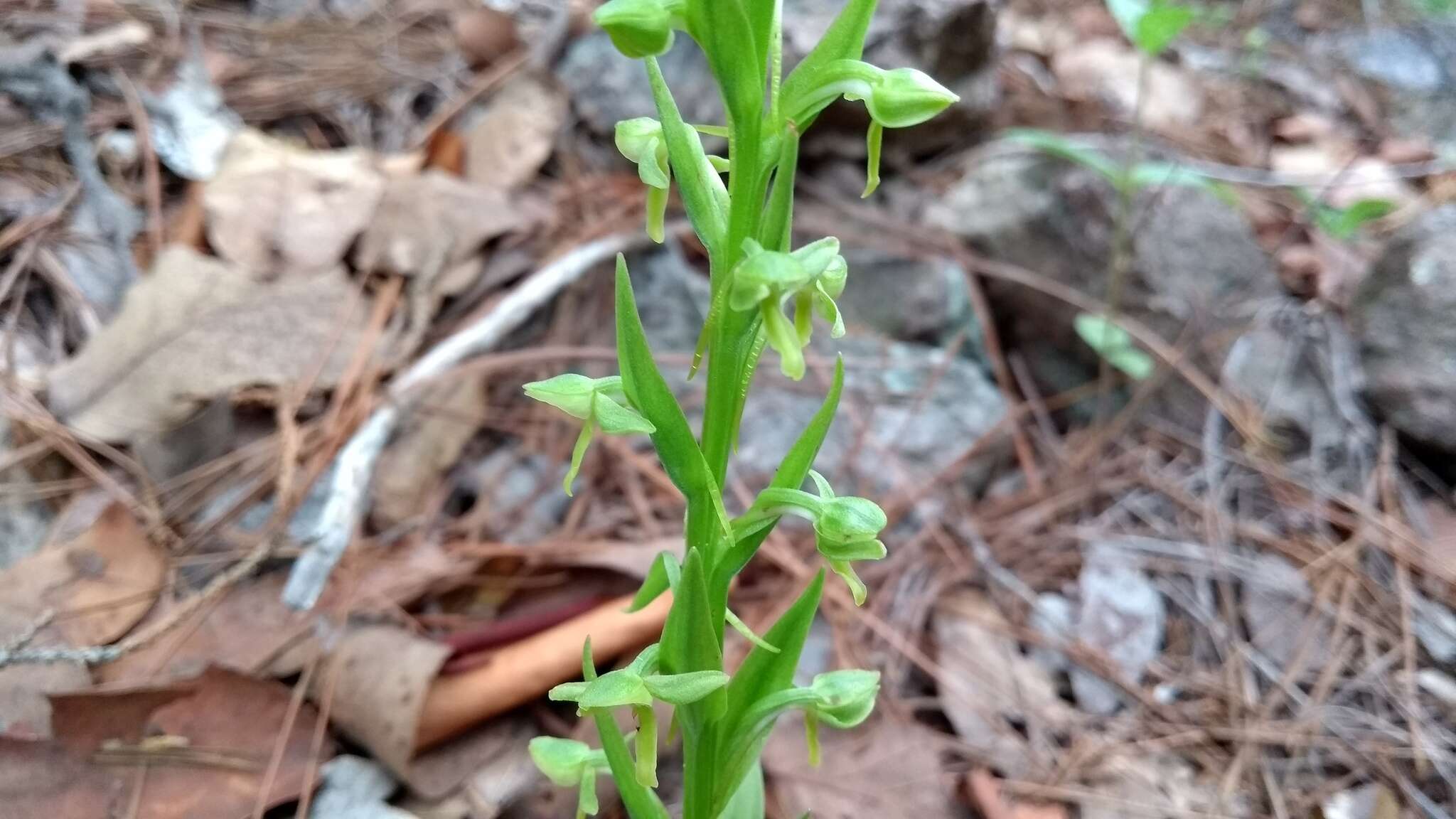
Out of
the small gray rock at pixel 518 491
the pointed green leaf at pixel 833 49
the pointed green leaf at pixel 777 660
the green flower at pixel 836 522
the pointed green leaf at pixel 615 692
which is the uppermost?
the pointed green leaf at pixel 833 49

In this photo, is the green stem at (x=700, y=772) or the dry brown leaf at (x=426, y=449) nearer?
the green stem at (x=700, y=772)

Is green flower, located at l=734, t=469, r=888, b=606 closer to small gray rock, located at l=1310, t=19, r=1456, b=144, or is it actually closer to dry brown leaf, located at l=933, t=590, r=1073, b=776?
dry brown leaf, located at l=933, t=590, r=1073, b=776

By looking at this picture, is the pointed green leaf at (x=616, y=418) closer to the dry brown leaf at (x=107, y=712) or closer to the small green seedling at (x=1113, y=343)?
the dry brown leaf at (x=107, y=712)

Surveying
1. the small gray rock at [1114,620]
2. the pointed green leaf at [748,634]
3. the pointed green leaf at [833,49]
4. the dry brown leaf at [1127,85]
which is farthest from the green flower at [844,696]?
the dry brown leaf at [1127,85]

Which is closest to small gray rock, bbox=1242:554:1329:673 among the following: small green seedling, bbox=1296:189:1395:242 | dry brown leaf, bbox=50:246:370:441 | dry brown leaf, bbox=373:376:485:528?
small green seedling, bbox=1296:189:1395:242

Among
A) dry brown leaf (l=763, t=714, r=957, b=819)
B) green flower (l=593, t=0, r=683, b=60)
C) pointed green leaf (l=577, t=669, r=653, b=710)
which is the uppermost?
green flower (l=593, t=0, r=683, b=60)

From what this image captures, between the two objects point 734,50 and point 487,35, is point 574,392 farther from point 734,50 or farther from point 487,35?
point 487,35

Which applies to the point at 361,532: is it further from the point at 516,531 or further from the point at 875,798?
the point at 875,798

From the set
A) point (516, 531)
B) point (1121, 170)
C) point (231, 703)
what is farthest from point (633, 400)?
point (1121, 170)

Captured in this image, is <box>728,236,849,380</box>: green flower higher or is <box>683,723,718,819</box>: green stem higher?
<box>728,236,849,380</box>: green flower
